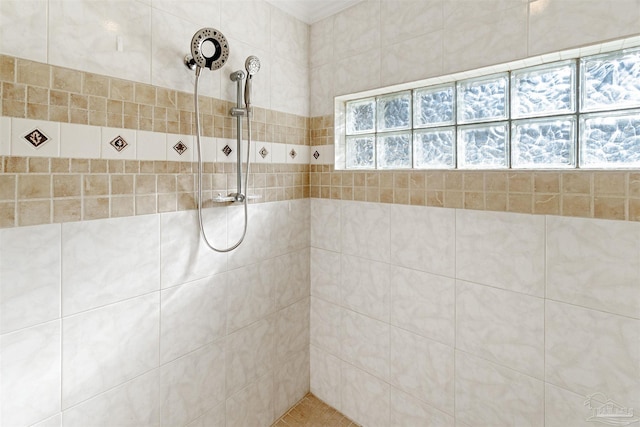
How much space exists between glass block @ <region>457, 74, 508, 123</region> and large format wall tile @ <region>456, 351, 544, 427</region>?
119cm

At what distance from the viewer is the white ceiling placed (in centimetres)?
196

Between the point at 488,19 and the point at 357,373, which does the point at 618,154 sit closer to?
the point at 488,19

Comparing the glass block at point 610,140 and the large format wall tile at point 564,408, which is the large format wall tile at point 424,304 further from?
the glass block at point 610,140

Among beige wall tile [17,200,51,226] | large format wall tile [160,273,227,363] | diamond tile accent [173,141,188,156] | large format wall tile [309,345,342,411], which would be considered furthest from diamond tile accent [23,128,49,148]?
large format wall tile [309,345,342,411]

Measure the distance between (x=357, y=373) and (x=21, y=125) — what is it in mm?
2058

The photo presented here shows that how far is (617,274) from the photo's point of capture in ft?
3.91

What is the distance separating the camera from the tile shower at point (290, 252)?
1154mm

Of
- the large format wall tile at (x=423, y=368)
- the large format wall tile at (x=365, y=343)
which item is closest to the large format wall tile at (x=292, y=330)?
the large format wall tile at (x=365, y=343)

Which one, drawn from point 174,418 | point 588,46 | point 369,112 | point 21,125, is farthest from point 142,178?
point 588,46

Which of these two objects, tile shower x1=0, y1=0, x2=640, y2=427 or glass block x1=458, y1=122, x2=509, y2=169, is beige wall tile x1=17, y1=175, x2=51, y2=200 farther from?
glass block x1=458, y1=122, x2=509, y2=169

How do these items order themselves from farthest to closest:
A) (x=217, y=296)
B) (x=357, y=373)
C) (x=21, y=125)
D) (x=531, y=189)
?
1. (x=357, y=373)
2. (x=217, y=296)
3. (x=531, y=189)
4. (x=21, y=125)

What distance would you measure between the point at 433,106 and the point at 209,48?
3.87ft

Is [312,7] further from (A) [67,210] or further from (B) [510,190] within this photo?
(A) [67,210]

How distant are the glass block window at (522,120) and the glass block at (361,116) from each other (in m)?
0.01
